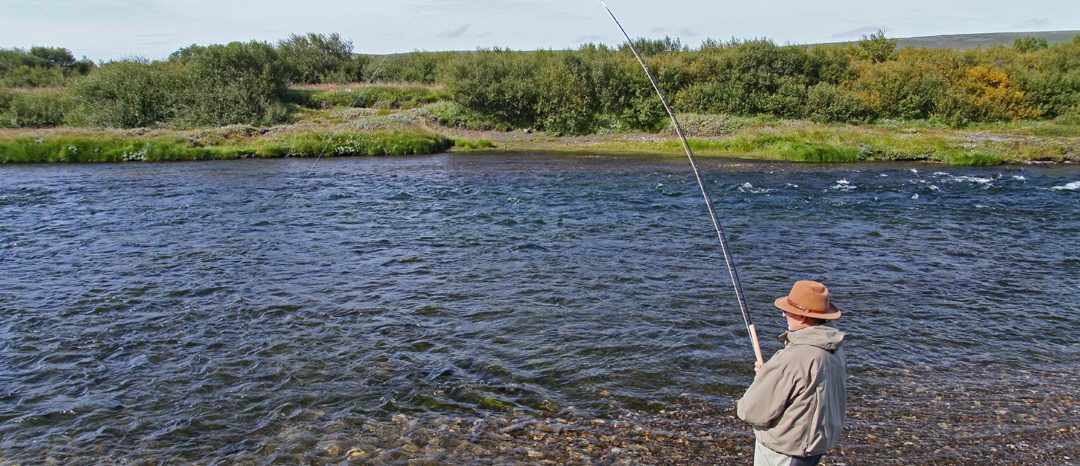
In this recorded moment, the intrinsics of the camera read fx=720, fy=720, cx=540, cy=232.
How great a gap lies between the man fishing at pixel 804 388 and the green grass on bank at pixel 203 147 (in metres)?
28.6

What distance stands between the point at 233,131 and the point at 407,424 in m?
38.4

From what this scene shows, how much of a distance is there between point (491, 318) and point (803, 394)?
24.0 feet

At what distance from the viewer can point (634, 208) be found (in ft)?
70.4

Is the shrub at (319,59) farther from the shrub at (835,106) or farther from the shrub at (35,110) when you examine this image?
the shrub at (835,106)

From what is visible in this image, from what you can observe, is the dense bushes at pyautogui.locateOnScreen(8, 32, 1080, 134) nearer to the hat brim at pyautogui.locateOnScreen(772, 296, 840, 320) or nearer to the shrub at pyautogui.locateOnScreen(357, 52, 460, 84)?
the shrub at pyautogui.locateOnScreen(357, 52, 460, 84)

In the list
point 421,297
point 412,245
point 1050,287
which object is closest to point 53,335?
point 421,297

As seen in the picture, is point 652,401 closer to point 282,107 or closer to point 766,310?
point 766,310

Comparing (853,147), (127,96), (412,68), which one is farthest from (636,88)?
(127,96)

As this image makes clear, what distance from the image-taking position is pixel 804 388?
183 inches

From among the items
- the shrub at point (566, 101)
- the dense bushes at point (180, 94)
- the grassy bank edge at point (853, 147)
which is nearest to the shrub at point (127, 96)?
the dense bushes at point (180, 94)

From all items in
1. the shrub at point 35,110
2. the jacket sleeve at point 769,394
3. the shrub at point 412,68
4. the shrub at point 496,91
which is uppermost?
the shrub at point 412,68

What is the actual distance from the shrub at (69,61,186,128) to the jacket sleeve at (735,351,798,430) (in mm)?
49244

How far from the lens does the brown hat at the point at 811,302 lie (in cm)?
474

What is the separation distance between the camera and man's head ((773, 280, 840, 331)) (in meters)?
4.75
